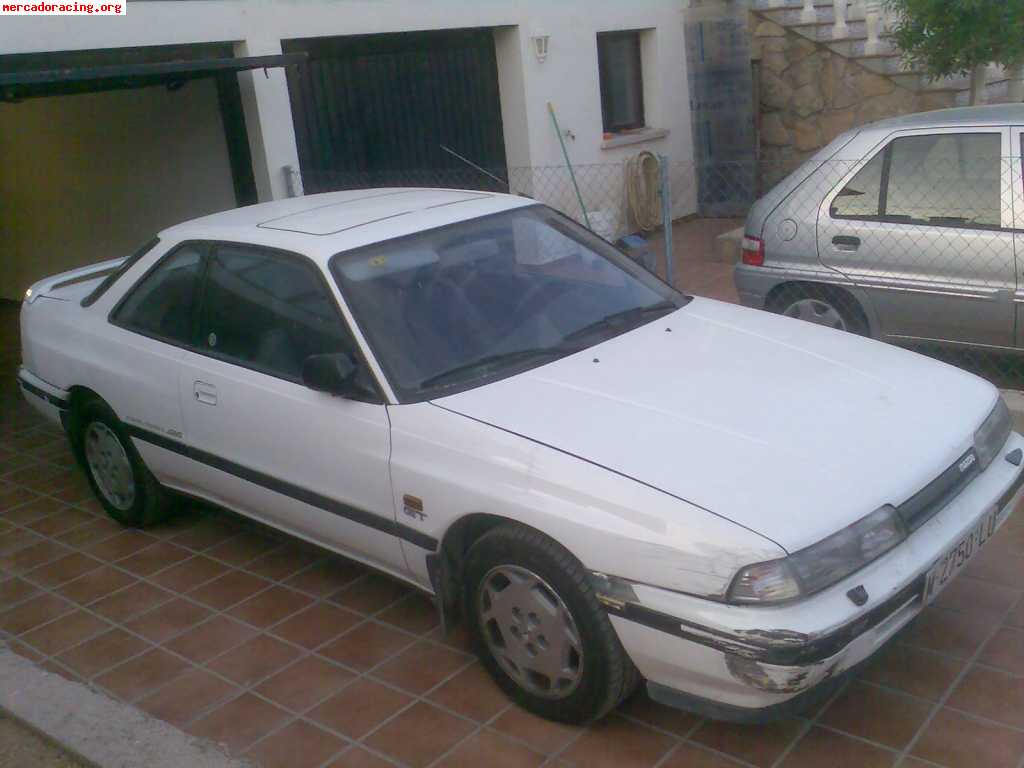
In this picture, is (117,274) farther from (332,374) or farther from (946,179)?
(946,179)

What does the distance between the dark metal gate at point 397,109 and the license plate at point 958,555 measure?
694 cm

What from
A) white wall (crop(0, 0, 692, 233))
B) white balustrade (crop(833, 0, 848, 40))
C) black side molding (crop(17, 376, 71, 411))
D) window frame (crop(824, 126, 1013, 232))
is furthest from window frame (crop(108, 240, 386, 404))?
white balustrade (crop(833, 0, 848, 40))

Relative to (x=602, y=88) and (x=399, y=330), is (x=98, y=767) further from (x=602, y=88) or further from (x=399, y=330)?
(x=602, y=88)

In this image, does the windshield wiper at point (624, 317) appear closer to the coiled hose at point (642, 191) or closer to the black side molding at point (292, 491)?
the black side molding at point (292, 491)

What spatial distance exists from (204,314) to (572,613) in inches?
89.1

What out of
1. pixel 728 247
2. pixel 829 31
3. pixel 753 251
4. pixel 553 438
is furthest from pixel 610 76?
pixel 553 438

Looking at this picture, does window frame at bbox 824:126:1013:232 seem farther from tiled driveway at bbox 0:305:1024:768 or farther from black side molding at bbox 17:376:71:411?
black side molding at bbox 17:376:71:411

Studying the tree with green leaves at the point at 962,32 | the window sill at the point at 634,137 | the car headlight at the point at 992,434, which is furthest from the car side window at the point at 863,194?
the window sill at the point at 634,137

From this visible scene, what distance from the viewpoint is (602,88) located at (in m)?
12.2

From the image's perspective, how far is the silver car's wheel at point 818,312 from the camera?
250 inches

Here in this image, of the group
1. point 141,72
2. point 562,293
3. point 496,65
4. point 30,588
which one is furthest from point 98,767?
point 496,65

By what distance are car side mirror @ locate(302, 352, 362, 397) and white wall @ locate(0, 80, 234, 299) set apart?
19.0ft

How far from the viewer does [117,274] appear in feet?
17.6

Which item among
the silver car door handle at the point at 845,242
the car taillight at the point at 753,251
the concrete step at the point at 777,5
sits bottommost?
the car taillight at the point at 753,251
